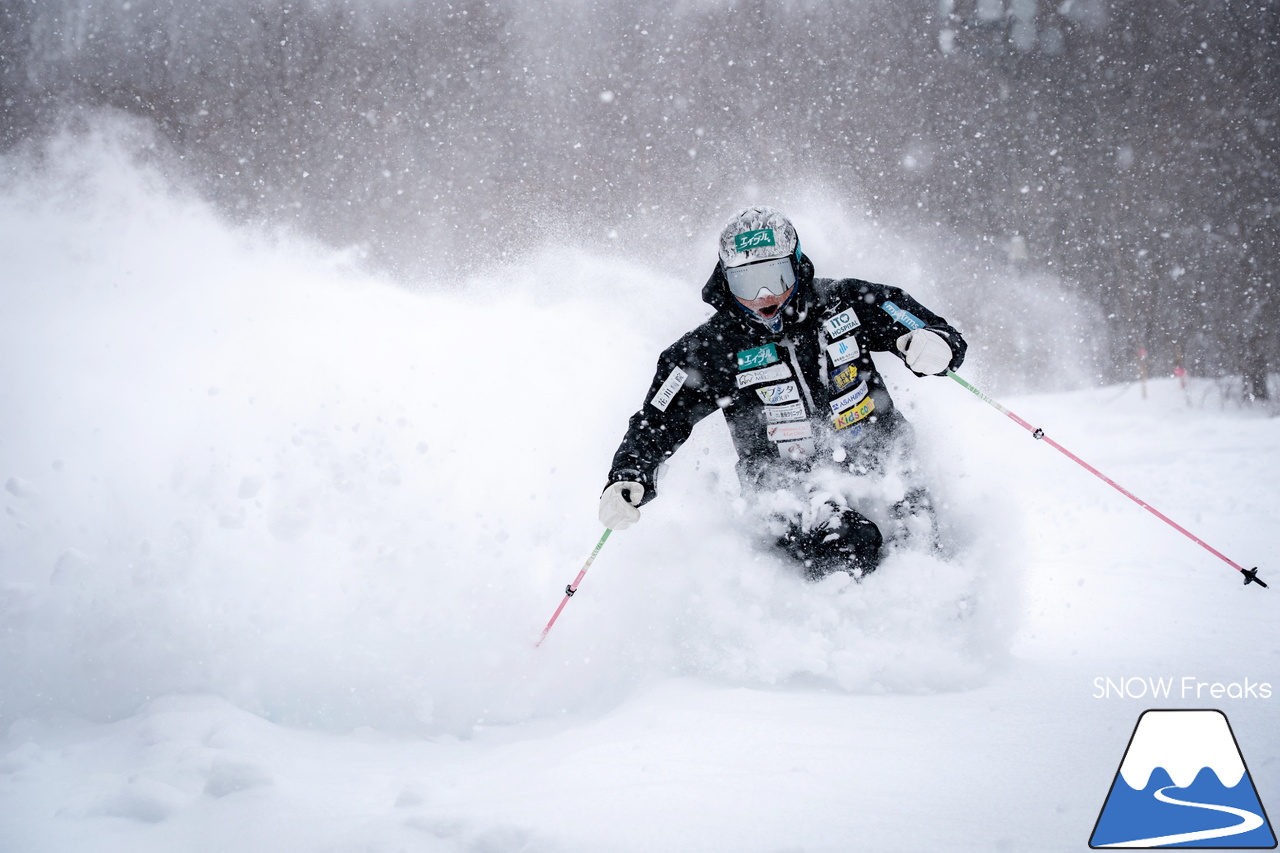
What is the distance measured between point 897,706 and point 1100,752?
0.60m

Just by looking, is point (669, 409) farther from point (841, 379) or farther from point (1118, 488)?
point (1118, 488)

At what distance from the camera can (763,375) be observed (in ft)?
9.68

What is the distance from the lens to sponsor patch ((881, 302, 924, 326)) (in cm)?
293

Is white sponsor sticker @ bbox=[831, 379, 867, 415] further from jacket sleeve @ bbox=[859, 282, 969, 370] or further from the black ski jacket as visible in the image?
jacket sleeve @ bbox=[859, 282, 969, 370]

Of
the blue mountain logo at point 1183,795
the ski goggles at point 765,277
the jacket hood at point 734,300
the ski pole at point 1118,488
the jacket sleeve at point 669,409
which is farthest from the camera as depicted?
the jacket sleeve at point 669,409

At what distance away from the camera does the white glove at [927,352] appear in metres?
2.85

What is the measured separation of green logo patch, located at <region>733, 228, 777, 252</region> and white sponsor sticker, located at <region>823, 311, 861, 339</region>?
1.55ft

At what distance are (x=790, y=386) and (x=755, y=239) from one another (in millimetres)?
707

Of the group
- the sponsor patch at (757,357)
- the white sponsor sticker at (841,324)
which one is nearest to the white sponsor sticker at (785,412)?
the sponsor patch at (757,357)

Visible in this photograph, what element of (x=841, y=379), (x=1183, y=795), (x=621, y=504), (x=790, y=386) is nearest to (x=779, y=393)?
(x=790, y=386)

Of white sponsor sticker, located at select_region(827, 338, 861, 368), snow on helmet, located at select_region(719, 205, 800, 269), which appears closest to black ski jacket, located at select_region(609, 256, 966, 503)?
white sponsor sticker, located at select_region(827, 338, 861, 368)

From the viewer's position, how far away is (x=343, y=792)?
71.3 inches

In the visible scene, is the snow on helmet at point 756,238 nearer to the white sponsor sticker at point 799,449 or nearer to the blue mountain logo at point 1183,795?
the white sponsor sticker at point 799,449

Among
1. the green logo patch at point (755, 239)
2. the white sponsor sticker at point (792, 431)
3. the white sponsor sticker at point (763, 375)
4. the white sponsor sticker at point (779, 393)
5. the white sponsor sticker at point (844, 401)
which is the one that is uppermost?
the green logo patch at point (755, 239)
